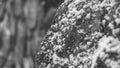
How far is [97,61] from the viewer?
140 centimetres

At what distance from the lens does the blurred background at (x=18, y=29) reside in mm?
1127

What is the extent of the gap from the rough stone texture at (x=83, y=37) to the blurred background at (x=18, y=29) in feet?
1.30

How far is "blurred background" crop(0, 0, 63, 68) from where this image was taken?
44.4 inches

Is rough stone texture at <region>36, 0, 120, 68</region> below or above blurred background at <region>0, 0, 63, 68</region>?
above

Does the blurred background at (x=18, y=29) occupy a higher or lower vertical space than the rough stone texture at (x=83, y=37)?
lower

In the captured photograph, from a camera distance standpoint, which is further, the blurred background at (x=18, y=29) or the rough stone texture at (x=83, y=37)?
the rough stone texture at (x=83, y=37)

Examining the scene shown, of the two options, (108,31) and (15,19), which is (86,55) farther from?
(15,19)

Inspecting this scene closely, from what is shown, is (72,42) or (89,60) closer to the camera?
(89,60)

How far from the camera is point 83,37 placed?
1548 mm

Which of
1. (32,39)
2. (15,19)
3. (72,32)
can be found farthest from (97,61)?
(15,19)

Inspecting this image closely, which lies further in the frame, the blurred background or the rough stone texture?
the rough stone texture

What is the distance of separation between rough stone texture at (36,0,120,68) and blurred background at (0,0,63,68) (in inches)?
15.6

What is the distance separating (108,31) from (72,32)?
0.26 metres

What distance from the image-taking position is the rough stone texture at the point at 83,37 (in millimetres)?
1388
